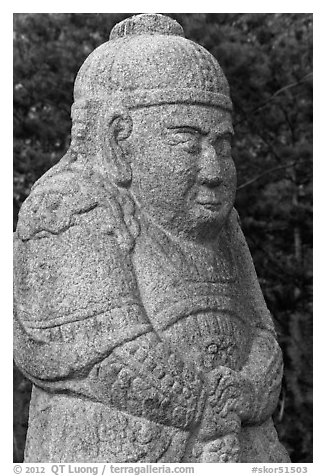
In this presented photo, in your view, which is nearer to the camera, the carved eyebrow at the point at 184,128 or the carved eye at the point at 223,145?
the carved eyebrow at the point at 184,128

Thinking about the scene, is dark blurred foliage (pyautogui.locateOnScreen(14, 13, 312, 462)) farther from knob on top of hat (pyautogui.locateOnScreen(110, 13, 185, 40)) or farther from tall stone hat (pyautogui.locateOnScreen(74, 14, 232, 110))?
tall stone hat (pyautogui.locateOnScreen(74, 14, 232, 110))

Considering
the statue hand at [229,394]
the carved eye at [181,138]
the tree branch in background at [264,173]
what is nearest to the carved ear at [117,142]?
the carved eye at [181,138]

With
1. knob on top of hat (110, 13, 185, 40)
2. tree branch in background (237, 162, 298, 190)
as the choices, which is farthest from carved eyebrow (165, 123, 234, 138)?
tree branch in background (237, 162, 298, 190)

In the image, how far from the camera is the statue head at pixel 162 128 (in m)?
3.67

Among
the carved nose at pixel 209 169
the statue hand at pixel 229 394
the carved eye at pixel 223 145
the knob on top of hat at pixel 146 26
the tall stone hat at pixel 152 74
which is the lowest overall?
the statue hand at pixel 229 394

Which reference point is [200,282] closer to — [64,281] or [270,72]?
[64,281]

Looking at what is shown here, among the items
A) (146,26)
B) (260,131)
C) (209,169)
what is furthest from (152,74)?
(260,131)

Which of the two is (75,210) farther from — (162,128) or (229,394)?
(229,394)

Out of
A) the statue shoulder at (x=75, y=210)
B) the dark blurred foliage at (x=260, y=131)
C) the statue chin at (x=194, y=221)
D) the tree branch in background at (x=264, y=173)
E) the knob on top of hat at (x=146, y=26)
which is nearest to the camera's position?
the statue shoulder at (x=75, y=210)

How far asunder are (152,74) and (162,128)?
0.70ft

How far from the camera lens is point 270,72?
7.05 meters

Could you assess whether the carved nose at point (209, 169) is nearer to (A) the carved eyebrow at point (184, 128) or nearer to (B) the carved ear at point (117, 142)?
(A) the carved eyebrow at point (184, 128)

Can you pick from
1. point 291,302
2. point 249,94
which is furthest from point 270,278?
point 249,94

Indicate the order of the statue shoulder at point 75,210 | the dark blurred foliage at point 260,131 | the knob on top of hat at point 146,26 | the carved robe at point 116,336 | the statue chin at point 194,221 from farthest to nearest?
the dark blurred foliage at point 260,131
the knob on top of hat at point 146,26
the statue chin at point 194,221
the statue shoulder at point 75,210
the carved robe at point 116,336
